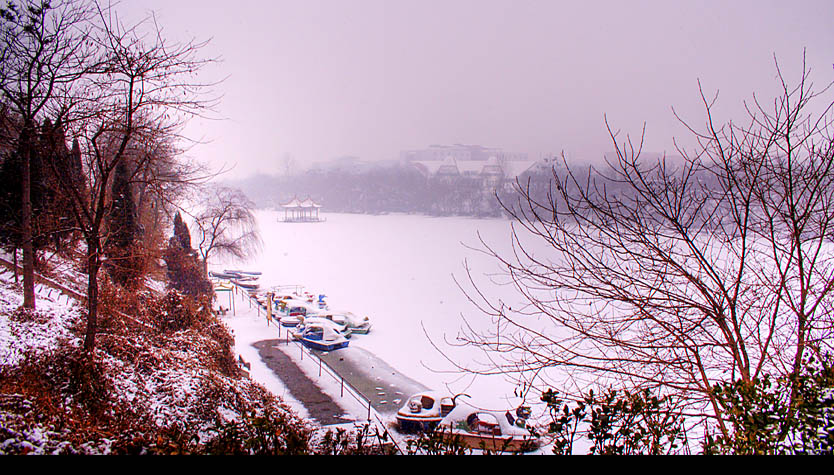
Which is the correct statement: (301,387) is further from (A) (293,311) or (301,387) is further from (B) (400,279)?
(B) (400,279)

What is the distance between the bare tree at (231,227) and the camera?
10367 millimetres

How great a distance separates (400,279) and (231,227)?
193 inches

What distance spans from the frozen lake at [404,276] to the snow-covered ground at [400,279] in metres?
0.02

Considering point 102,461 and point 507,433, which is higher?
point 102,461

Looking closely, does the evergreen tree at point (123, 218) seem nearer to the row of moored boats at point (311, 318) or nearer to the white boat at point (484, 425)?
the row of moored boats at point (311, 318)

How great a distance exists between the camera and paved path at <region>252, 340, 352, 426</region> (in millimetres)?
4355

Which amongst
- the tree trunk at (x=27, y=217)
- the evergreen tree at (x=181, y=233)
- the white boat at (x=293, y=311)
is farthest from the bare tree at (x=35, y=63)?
the evergreen tree at (x=181, y=233)

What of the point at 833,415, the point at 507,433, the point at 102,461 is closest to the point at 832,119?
the point at 833,415

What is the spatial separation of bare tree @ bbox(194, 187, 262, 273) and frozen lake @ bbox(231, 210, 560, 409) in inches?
20.5

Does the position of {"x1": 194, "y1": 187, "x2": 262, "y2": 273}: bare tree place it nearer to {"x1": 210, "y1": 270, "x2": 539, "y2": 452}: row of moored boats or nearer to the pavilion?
{"x1": 210, "y1": 270, "x2": 539, "y2": 452}: row of moored boats

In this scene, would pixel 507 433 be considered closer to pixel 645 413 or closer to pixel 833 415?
pixel 645 413

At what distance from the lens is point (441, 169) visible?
216 inches

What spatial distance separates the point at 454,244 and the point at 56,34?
6795 millimetres

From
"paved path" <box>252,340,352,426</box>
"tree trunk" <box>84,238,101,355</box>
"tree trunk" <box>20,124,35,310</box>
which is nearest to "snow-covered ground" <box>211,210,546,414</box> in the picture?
"paved path" <box>252,340,352,426</box>
